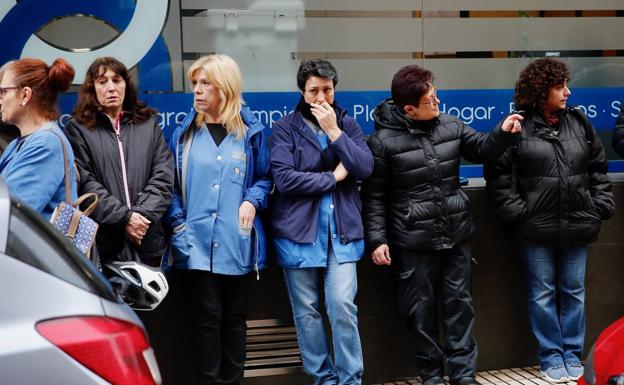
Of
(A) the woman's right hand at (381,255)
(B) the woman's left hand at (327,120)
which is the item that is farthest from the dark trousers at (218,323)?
(B) the woman's left hand at (327,120)

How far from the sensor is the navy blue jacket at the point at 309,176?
5.16 meters

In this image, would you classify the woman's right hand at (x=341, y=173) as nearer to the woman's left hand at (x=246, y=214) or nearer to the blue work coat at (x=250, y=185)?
the blue work coat at (x=250, y=185)

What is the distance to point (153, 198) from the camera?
4902 mm

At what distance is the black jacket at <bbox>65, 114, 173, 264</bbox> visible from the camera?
4.81 m

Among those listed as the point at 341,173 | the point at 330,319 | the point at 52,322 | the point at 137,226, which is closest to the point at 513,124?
the point at 341,173

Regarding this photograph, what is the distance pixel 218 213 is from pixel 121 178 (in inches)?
23.1

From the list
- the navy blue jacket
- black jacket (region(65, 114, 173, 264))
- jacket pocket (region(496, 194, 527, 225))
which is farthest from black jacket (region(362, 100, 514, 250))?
black jacket (region(65, 114, 173, 264))

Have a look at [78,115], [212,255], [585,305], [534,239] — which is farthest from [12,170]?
[585,305]

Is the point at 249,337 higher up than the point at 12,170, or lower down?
lower down

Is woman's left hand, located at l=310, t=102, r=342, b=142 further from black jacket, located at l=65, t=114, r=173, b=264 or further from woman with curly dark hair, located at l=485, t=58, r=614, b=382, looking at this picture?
woman with curly dark hair, located at l=485, t=58, r=614, b=382

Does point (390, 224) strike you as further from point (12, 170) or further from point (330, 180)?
point (12, 170)

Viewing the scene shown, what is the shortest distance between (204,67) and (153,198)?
0.85 meters

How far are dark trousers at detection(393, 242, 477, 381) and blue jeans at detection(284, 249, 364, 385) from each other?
363 millimetres

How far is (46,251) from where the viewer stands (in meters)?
2.64
